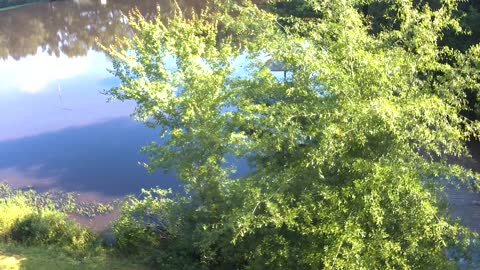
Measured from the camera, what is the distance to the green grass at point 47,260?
7.40 m

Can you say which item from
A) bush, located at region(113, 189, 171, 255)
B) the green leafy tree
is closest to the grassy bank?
bush, located at region(113, 189, 171, 255)

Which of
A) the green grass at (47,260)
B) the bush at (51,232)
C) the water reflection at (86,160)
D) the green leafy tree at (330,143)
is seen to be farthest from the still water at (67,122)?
the green leafy tree at (330,143)

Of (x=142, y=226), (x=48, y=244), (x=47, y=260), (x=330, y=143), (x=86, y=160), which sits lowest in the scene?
(x=86, y=160)

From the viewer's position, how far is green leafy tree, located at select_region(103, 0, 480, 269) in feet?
15.9

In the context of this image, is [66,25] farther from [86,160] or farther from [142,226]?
[142,226]

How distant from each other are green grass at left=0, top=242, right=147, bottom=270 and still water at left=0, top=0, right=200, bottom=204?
3.44 m

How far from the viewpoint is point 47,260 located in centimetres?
764

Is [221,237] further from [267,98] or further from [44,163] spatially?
[44,163]

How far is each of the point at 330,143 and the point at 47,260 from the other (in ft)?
17.0

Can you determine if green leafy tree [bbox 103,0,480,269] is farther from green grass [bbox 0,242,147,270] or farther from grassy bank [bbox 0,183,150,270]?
grassy bank [bbox 0,183,150,270]

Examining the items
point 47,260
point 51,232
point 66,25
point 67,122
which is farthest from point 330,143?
point 66,25

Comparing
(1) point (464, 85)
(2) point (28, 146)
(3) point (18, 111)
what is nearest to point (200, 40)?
(1) point (464, 85)

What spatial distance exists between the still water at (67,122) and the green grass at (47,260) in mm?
3439

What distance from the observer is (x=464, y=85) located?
5770mm
